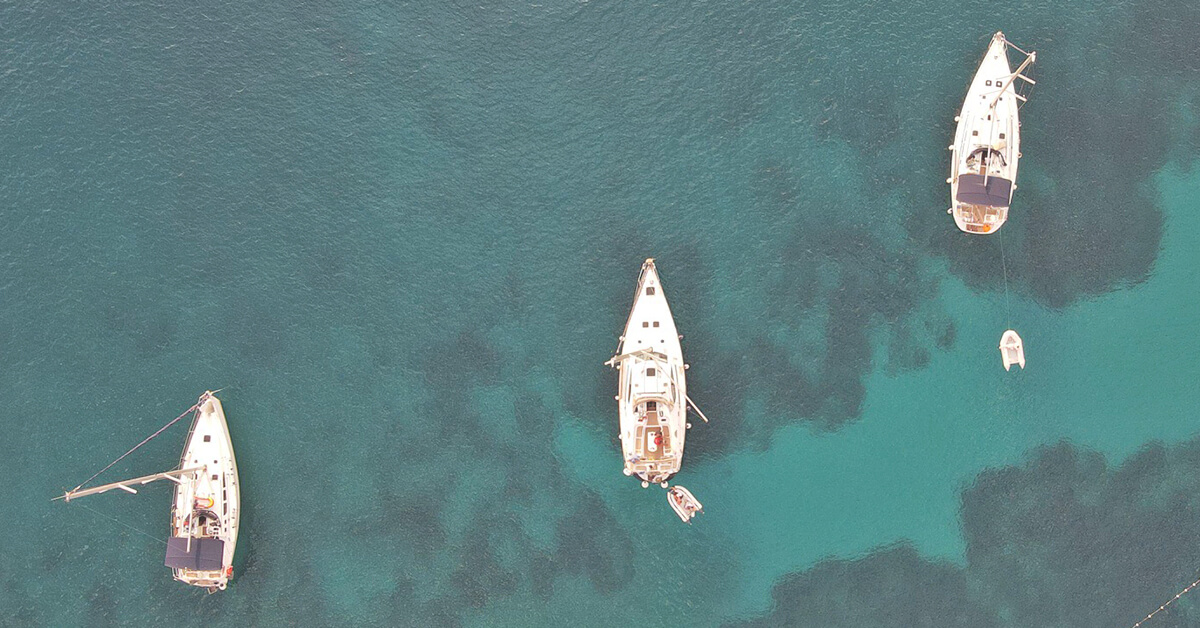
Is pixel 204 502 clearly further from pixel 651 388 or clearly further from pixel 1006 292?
pixel 1006 292

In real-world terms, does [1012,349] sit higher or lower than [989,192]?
lower

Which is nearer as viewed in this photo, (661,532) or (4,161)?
(661,532)

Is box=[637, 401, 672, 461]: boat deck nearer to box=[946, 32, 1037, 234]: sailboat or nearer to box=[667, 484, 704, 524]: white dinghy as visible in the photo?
box=[667, 484, 704, 524]: white dinghy

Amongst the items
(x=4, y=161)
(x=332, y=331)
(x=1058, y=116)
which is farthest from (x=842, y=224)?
(x=4, y=161)

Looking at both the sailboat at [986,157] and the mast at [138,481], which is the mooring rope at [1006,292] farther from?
the mast at [138,481]

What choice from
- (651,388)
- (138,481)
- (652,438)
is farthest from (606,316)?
(138,481)

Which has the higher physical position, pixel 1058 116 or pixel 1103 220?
pixel 1058 116

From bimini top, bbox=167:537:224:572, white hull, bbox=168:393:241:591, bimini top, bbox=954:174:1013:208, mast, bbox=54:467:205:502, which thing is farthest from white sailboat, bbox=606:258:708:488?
mast, bbox=54:467:205:502

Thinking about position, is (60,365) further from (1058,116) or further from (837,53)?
(1058,116)

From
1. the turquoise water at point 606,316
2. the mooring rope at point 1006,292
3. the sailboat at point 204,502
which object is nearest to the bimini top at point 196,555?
the sailboat at point 204,502
